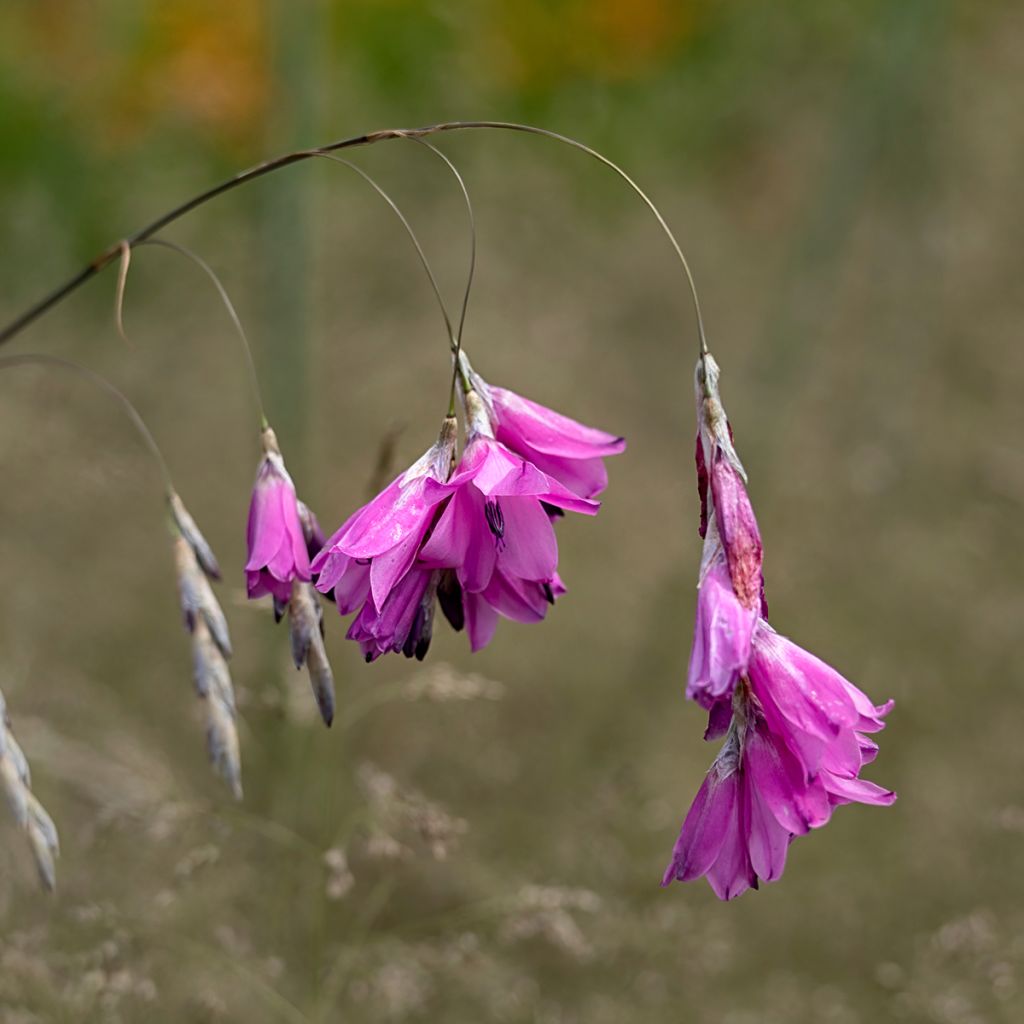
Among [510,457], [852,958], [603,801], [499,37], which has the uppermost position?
[499,37]

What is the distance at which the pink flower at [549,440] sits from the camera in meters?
1.21

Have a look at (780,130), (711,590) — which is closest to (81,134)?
(780,130)

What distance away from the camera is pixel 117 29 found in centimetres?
486

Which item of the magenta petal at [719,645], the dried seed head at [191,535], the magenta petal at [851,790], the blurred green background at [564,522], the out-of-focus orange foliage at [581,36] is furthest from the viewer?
the out-of-focus orange foliage at [581,36]

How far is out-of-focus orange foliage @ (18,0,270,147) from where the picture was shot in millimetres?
4684

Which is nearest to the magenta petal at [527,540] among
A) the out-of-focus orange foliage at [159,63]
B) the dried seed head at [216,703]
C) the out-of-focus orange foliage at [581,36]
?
the dried seed head at [216,703]

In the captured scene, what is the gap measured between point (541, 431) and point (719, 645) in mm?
337

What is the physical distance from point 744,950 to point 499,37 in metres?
4.35

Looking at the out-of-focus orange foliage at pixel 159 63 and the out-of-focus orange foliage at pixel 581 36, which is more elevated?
the out-of-focus orange foliage at pixel 581 36

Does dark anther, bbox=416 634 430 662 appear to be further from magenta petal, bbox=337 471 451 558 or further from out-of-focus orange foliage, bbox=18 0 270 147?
out-of-focus orange foliage, bbox=18 0 270 147

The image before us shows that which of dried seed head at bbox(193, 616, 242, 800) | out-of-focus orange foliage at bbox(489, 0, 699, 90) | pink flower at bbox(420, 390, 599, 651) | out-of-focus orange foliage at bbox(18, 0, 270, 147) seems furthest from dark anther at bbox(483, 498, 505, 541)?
out-of-focus orange foliage at bbox(489, 0, 699, 90)

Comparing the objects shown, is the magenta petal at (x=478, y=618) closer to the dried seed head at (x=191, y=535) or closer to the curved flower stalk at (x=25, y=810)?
the dried seed head at (x=191, y=535)

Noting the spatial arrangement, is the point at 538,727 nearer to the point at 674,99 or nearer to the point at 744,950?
the point at 744,950

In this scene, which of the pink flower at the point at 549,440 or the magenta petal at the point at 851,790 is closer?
the magenta petal at the point at 851,790
